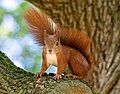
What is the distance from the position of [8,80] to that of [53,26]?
9.4 inches

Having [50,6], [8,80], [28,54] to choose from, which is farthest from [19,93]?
[28,54]

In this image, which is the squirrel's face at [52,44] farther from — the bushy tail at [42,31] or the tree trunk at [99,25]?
the tree trunk at [99,25]

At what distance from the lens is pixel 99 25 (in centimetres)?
328

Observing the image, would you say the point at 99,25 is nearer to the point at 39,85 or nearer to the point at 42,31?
the point at 42,31

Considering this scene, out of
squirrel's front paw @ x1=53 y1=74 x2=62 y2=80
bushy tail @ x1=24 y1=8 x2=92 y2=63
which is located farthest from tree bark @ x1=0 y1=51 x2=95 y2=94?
bushy tail @ x1=24 y1=8 x2=92 y2=63

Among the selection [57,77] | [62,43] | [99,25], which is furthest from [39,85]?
[99,25]

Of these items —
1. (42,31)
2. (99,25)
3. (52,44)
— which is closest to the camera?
(52,44)

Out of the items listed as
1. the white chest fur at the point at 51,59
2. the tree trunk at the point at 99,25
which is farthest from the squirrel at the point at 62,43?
the tree trunk at the point at 99,25

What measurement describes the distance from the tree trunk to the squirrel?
5.61 ft

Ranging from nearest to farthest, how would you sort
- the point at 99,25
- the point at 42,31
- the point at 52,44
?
1. the point at 52,44
2. the point at 42,31
3. the point at 99,25

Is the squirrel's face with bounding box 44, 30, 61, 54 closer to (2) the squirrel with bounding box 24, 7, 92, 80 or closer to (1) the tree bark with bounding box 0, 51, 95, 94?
(2) the squirrel with bounding box 24, 7, 92, 80

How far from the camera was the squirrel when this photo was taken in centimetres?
132

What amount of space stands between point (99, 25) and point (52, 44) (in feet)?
6.61

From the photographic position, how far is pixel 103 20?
10.8ft
